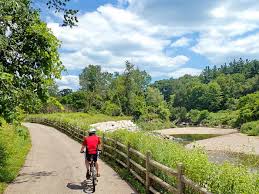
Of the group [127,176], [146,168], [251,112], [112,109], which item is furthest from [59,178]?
[112,109]

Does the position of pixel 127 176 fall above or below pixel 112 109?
below

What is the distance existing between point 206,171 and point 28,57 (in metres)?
9.43

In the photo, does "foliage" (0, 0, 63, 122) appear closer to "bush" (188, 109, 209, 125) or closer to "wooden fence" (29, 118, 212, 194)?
"wooden fence" (29, 118, 212, 194)

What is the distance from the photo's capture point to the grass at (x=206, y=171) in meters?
8.24

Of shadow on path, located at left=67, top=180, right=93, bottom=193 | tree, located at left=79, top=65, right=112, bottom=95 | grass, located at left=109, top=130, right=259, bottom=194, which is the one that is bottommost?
shadow on path, located at left=67, top=180, right=93, bottom=193

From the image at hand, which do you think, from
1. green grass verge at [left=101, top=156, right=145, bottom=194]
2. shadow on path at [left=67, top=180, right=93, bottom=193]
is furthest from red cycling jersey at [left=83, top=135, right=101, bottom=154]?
green grass verge at [left=101, top=156, right=145, bottom=194]

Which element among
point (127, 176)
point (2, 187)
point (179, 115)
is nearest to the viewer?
point (2, 187)

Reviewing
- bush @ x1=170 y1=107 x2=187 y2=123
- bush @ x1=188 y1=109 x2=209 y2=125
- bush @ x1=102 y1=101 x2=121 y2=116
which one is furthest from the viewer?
bush @ x1=170 y1=107 x2=187 y2=123

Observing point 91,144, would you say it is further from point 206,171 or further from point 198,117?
point 198,117

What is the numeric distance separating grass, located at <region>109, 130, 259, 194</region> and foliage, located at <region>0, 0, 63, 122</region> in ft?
16.7

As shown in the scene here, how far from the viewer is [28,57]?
16.2 meters

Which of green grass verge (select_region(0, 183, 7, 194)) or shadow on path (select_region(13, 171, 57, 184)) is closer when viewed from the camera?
green grass verge (select_region(0, 183, 7, 194))

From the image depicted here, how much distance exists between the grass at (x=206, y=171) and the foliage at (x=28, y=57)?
16.7 feet

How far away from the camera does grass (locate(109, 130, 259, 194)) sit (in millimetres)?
8242
